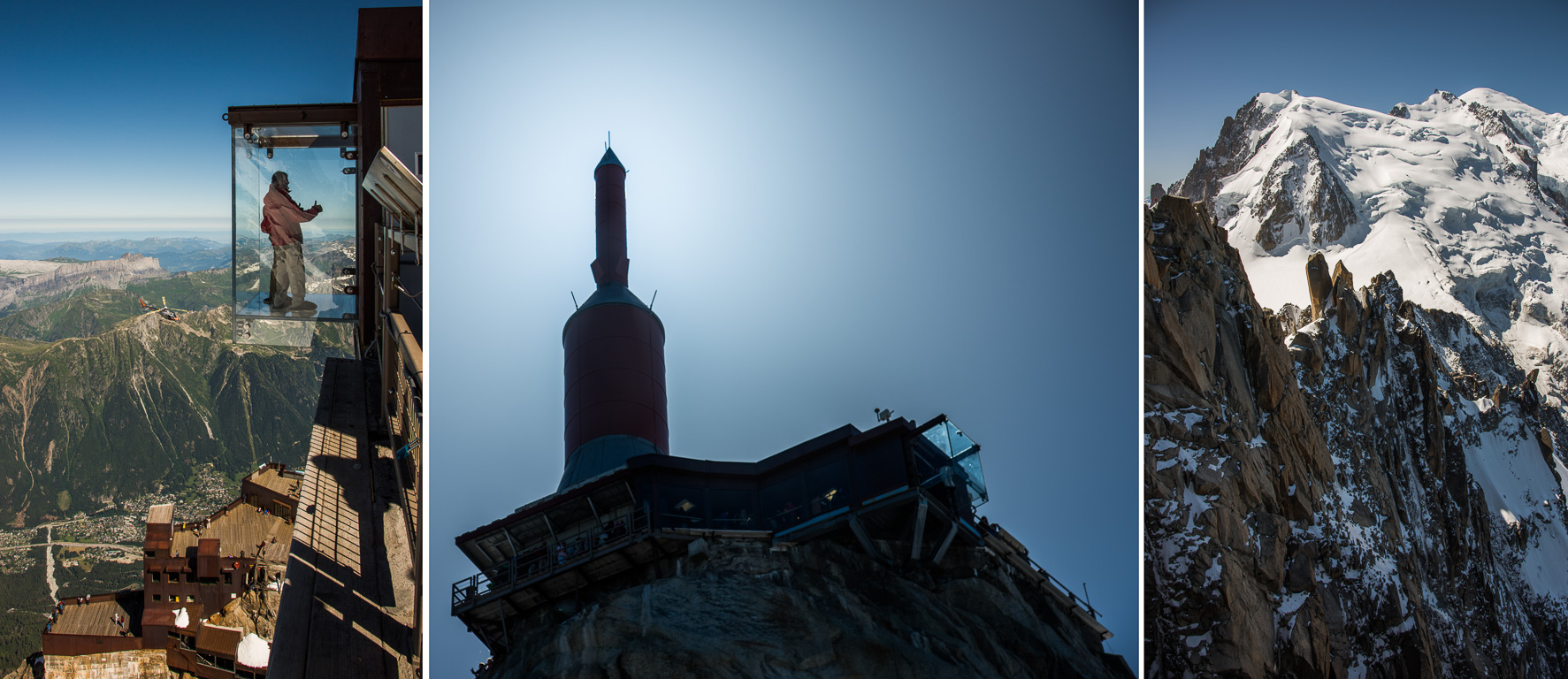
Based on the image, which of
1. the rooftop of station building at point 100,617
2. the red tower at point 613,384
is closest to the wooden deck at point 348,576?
the red tower at point 613,384

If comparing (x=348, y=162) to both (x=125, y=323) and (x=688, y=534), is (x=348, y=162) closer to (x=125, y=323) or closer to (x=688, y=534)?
(x=688, y=534)

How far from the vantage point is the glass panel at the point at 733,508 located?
11.6m

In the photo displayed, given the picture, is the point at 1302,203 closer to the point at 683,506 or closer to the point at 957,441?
the point at 957,441

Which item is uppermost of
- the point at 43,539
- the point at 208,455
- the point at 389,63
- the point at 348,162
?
the point at 389,63

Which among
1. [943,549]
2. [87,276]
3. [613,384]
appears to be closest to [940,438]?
[943,549]

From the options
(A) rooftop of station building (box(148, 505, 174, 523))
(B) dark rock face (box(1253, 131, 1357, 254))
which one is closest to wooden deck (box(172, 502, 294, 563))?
(A) rooftop of station building (box(148, 505, 174, 523))

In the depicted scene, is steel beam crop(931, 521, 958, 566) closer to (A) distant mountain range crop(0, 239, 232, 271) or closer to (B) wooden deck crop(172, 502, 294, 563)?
(B) wooden deck crop(172, 502, 294, 563)

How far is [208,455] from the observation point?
131250 mm

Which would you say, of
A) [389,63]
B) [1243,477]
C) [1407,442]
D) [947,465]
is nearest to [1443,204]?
[1407,442]

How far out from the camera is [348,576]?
3217 mm

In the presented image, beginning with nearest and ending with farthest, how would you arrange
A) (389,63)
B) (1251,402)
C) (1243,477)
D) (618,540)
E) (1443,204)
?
(389,63), (618,540), (1243,477), (1251,402), (1443,204)

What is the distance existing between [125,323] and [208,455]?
118 feet

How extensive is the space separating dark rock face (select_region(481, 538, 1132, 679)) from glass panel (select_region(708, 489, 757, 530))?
709 millimetres

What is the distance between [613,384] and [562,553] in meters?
3.34
